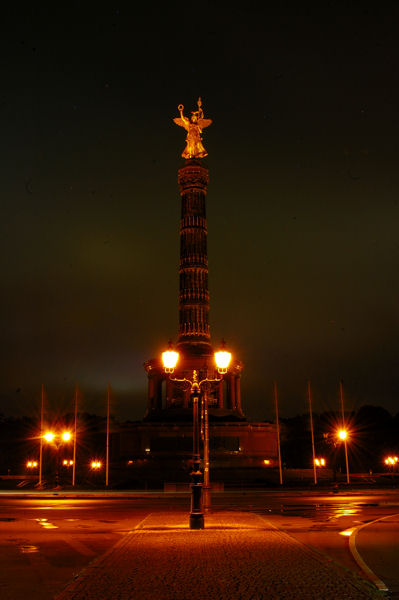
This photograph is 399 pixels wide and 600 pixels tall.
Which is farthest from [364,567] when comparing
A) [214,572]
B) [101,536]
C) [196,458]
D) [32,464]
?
[32,464]

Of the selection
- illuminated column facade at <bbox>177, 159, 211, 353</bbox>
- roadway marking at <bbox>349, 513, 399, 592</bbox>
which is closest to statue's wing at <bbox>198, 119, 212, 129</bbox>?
illuminated column facade at <bbox>177, 159, 211, 353</bbox>

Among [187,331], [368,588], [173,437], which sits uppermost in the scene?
[187,331]

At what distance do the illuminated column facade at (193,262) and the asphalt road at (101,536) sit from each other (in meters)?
30.8

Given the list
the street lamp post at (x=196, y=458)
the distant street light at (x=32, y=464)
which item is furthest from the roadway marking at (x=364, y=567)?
the distant street light at (x=32, y=464)

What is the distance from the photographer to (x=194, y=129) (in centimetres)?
6353

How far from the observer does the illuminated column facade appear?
188 feet

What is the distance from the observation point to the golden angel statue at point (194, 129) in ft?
206

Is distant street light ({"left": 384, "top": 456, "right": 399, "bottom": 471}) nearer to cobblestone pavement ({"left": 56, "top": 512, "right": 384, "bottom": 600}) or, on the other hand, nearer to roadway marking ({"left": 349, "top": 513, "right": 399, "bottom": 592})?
roadway marking ({"left": 349, "top": 513, "right": 399, "bottom": 592})

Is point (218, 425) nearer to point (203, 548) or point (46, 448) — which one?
point (46, 448)

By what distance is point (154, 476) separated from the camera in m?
45.2

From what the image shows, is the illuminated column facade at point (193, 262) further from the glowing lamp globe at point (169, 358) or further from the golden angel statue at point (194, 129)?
the glowing lamp globe at point (169, 358)

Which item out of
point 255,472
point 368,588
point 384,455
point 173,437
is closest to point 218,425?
point 173,437

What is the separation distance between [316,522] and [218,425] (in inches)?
1334

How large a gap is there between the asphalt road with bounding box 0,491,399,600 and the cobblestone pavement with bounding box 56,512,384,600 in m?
0.53
